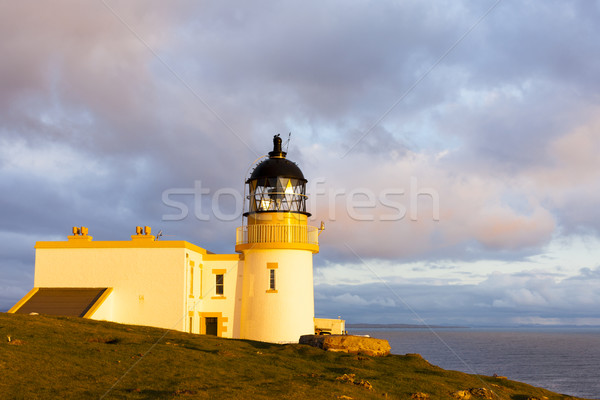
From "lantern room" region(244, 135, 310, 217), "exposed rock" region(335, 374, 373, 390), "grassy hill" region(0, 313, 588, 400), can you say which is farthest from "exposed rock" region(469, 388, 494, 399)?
"lantern room" region(244, 135, 310, 217)

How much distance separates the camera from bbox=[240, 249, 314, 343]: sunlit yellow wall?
32.2 metres

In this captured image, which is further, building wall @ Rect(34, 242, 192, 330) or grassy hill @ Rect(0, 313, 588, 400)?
building wall @ Rect(34, 242, 192, 330)

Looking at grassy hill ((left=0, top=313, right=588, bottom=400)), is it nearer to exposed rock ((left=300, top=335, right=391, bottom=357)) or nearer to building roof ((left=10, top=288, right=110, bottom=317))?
exposed rock ((left=300, top=335, right=391, bottom=357))

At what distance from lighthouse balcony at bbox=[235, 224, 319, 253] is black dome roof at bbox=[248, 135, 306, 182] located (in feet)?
9.47

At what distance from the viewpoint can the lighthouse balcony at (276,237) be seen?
32.6 meters

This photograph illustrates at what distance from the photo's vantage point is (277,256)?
32719 mm

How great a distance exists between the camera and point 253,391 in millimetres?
15578

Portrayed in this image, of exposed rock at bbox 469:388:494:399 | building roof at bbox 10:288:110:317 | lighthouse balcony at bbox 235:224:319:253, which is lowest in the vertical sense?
exposed rock at bbox 469:388:494:399

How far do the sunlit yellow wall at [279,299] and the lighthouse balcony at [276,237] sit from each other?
0.42 m

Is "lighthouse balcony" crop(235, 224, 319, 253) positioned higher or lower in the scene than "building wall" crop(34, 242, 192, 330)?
higher

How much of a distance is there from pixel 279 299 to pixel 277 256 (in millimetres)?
2384

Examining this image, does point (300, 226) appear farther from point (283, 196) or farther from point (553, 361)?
point (553, 361)

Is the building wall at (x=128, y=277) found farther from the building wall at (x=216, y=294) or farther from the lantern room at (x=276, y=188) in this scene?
the lantern room at (x=276, y=188)

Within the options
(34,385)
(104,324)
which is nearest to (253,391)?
(34,385)
